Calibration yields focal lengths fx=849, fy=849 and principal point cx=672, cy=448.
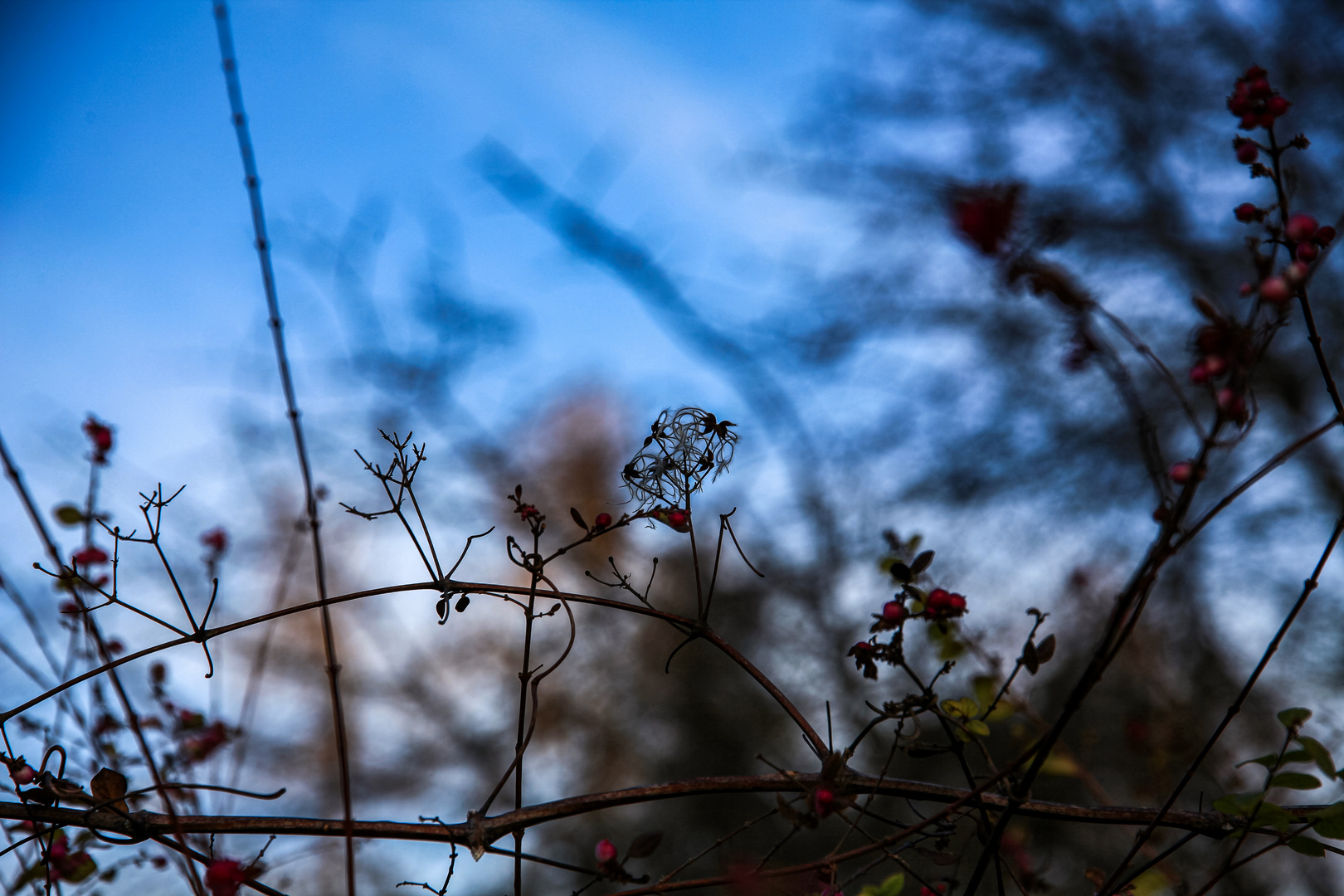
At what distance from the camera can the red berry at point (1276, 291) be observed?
1.88 feet

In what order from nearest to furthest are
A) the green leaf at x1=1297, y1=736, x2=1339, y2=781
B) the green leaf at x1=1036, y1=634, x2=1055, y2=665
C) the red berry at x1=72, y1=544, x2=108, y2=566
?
the green leaf at x1=1297, y1=736, x2=1339, y2=781, the green leaf at x1=1036, y1=634, x2=1055, y2=665, the red berry at x1=72, y1=544, x2=108, y2=566

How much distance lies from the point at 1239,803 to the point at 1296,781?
0.21ft

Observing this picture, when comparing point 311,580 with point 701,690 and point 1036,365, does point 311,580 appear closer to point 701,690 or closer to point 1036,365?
point 701,690

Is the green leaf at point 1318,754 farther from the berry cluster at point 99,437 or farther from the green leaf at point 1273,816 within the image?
the berry cluster at point 99,437

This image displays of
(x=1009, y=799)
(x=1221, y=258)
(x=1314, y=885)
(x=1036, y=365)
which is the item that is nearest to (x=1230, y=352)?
(x=1009, y=799)

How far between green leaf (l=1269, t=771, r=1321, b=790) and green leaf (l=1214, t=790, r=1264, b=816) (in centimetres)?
2

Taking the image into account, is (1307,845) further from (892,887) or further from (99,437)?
(99,437)

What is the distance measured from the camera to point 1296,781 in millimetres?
778

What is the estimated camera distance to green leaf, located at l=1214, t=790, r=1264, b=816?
754mm

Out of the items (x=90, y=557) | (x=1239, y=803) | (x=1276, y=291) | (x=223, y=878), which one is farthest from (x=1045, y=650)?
(x=90, y=557)

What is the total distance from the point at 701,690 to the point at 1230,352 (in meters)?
4.43

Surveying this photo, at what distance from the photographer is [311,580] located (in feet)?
20.9

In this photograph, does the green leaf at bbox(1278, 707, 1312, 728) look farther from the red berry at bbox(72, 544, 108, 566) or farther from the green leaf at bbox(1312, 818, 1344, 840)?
the red berry at bbox(72, 544, 108, 566)

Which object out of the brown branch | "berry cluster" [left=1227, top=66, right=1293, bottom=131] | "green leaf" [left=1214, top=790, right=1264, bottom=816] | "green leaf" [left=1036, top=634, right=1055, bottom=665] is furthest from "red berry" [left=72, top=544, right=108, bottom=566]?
"berry cluster" [left=1227, top=66, right=1293, bottom=131]
